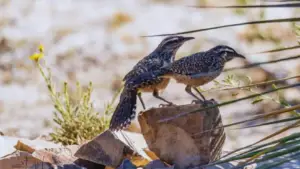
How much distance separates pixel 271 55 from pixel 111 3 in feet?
11.6

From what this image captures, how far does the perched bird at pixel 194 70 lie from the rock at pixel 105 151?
0.60 metres

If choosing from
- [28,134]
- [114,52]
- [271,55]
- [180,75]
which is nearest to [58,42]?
[114,52]

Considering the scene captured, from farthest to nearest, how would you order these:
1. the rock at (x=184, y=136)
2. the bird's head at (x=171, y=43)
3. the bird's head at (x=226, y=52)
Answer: the bird's head at (x=171, y=43)
the bird's head at (x=226, y=52)
the rock at (x=184, y=136)

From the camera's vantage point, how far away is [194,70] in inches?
252

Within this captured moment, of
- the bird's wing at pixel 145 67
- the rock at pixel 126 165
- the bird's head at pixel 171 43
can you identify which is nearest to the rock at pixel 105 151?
the rock at pixel 126 165

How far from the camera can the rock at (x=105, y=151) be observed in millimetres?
6129

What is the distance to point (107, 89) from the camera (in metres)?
11.5

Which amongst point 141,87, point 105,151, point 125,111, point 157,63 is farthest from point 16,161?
point 157,63

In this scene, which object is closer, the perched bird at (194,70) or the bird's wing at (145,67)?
the perched bird at (194,70)

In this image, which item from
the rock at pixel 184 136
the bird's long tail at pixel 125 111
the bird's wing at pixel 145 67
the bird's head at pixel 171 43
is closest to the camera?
the rock at pixel 184 136

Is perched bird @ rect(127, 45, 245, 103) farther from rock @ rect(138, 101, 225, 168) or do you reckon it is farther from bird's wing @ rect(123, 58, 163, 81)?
rock @ rect(138, 101, 225, 168)

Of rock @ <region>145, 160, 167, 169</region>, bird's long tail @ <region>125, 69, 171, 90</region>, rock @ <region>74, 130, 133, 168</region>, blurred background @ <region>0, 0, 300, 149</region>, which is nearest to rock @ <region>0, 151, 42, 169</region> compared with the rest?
rock @ <region>74, 130, 133, 168</region>

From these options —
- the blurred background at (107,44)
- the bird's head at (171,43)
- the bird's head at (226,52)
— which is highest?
the bird's head at (226,52)

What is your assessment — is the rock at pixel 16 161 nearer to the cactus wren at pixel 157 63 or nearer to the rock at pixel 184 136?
the rock at pixel 184 136
